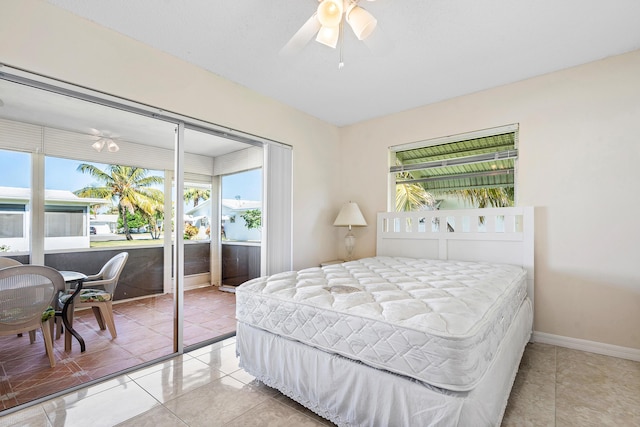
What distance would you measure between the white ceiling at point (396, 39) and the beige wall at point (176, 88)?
4.1 inches

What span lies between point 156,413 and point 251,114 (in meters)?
2.65

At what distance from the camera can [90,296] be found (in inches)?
91.9

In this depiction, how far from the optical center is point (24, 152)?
199 cm

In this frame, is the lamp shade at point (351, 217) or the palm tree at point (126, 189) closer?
the palm tree at point (126, 189)

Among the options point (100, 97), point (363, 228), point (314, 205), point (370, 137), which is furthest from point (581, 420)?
point (100, 97)

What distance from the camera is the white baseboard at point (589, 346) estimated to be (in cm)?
252

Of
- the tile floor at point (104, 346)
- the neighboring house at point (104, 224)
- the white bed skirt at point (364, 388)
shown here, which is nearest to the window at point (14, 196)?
the neighboring house at point (104, 224)

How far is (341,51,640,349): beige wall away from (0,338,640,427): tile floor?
456mm

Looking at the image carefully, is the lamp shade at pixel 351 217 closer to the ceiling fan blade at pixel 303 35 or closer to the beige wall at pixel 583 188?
the beige wall at pixel 583 188

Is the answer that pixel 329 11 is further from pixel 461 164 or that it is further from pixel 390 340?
pixel 461 164

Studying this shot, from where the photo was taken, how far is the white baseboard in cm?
252

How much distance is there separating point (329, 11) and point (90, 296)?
257 cm

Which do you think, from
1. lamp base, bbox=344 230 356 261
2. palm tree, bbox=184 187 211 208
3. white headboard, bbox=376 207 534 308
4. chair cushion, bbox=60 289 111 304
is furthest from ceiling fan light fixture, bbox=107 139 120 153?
white headboard, bbox=376 207 534 308

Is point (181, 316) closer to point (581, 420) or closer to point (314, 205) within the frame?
point (314, 205)
